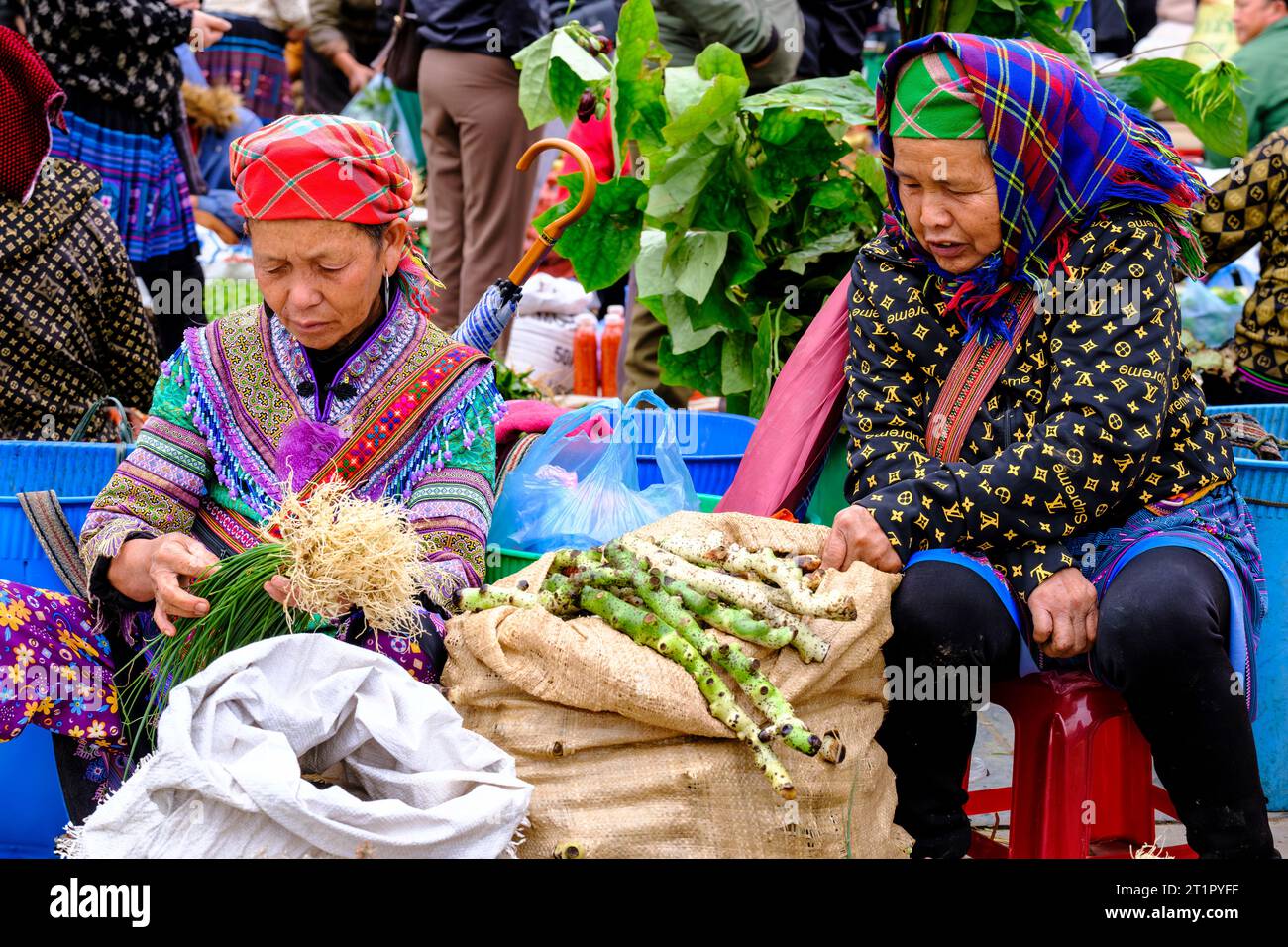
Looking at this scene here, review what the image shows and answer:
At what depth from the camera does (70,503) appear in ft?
9.80

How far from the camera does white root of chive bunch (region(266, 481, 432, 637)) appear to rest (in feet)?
7.68

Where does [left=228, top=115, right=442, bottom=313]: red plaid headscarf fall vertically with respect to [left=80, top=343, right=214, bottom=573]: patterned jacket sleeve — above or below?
above

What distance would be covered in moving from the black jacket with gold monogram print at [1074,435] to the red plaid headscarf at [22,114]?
233 centimetres

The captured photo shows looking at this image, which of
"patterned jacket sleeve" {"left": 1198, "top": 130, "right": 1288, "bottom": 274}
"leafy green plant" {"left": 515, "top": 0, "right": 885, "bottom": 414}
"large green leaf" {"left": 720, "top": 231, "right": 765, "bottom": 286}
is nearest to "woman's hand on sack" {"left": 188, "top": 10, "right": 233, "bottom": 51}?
"leafy green plant" {"left": 515, "top": 0, "right": 885, "bottom": 414}

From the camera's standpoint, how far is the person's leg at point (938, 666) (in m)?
2.46

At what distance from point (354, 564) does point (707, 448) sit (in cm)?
183

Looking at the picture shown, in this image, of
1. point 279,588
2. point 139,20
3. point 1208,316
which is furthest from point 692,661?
point 1208,316

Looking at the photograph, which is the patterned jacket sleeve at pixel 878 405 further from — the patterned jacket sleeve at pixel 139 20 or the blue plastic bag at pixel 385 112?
the blue plastic bag at pixel 385 112

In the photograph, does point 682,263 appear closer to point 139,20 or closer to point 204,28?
point 139,20

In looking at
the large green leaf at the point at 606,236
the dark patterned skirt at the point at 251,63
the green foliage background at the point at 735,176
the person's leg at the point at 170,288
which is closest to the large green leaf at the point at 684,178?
the green foliage background at the point at 735,176

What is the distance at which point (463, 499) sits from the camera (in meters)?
2.66

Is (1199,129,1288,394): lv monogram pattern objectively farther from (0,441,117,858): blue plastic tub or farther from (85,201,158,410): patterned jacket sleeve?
(0,441,117,858): blue plastic tub

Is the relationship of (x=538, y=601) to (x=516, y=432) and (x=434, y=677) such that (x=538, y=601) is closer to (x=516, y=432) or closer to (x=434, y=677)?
(x=434, y=677)

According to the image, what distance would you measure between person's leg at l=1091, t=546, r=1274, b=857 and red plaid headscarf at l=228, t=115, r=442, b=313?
147cm
